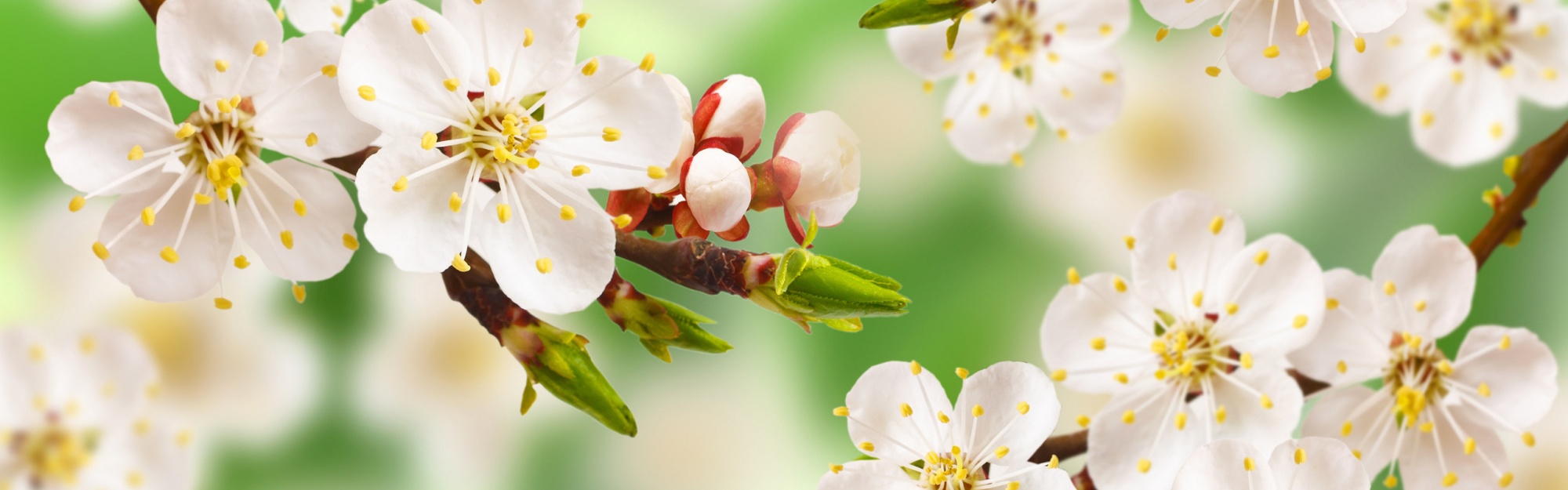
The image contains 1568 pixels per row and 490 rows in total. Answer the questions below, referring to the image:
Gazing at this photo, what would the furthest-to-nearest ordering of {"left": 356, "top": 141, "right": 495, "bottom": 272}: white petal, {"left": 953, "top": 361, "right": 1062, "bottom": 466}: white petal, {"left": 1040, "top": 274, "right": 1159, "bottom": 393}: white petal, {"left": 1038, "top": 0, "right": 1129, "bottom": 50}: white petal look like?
1. {"left": 1038, "top": 0, "right": 1129, "bottom": 50}: white petal
2. {"left": 1040, "top": 274, "right": 1159, "bottom": 393}: white petal
3. {"left": 953, "top": 361, "right": 1062, "bottom": 466}: white petal
4. {"left": 356, "top": 141, "right": 495, "bottom": 272}: white petal

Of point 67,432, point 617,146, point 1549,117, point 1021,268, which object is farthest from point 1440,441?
point 67,432

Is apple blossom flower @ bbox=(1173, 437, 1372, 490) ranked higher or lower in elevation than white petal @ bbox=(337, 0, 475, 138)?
lower

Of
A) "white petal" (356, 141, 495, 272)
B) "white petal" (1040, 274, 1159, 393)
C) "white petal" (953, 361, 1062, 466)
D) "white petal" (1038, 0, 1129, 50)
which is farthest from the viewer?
"white petal" (1038, 0, 1129, 50)

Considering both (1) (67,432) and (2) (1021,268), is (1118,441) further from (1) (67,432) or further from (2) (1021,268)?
(1) (67,432)

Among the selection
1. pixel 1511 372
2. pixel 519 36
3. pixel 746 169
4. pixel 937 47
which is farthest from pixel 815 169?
pixel 1511 372

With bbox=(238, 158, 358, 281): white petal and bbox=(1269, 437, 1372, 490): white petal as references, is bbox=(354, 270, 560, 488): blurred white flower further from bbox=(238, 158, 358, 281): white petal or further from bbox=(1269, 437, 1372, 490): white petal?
bbox=(1269, 437, 1372, 490): white petal

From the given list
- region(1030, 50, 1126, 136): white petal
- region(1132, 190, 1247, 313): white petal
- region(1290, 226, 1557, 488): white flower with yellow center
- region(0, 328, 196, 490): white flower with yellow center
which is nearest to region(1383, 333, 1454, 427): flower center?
region(1290, 226, 1557, 488): white flower with yellow center
